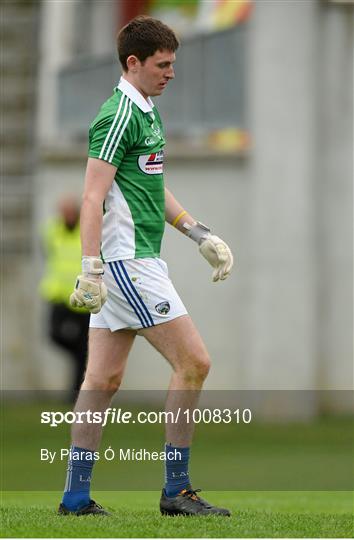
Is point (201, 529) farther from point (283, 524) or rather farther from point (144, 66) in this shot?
point (144, 66)

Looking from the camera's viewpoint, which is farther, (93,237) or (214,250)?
(214,250)

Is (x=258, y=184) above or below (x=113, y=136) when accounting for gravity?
below

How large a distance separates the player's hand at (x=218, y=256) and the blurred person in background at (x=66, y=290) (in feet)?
26.5

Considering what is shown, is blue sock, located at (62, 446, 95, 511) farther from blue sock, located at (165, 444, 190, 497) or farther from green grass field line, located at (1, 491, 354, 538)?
blue sock, located at (165, 444, 190, 497)

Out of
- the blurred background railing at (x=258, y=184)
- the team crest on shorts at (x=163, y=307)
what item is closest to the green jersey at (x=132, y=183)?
the team crest on shorts at (x=163, y=307)

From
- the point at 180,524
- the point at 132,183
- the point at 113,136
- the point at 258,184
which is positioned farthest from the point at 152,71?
the point at 258,184

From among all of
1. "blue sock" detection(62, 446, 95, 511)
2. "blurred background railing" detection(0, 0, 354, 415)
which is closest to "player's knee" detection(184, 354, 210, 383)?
"blue sock" detection(62, 446, 95, 511)

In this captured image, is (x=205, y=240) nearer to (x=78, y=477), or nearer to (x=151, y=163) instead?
(x=151, y=163)

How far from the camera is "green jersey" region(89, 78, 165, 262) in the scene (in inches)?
282

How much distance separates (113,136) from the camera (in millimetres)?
7090

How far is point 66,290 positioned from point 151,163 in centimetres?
861

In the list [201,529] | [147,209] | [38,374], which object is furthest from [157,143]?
[38,374]

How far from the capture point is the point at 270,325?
15031 millimetres

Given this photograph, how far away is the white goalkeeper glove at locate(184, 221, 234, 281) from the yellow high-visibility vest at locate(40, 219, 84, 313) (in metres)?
8.03
